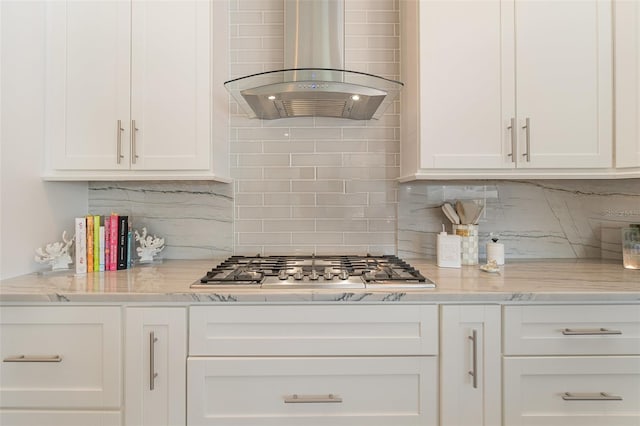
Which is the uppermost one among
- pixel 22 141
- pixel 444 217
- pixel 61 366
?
pixel 22 141

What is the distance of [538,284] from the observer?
1330mm

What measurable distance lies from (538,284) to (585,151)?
2.32ft

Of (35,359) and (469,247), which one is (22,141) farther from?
(469,247)

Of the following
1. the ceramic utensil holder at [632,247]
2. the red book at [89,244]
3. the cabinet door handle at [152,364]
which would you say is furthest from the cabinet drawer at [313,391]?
the ceramic utensil holder at [632,247]

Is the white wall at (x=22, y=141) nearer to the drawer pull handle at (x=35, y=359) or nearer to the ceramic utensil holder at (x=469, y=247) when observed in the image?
the drawer pull handle at (x=35, y=359)

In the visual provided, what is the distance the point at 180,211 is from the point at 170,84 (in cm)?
68

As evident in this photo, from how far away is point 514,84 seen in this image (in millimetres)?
1571

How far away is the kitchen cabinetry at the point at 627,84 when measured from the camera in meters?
1.52

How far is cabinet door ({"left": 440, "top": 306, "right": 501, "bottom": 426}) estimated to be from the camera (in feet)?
3.99

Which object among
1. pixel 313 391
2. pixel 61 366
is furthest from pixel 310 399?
pixel 61 366

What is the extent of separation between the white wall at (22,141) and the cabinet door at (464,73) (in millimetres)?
1685

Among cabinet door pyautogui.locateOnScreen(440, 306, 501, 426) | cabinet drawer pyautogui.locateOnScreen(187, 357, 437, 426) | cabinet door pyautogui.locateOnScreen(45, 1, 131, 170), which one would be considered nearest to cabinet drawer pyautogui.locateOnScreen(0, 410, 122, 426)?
cabinet drawer pyautogui.locateOnScreen(187, 357, 437, 426)

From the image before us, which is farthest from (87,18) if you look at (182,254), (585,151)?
(585,151)

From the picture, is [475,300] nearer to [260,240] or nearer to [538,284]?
[538,284]
